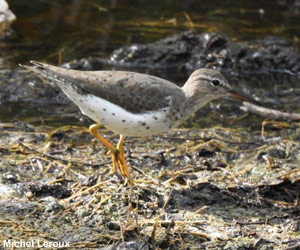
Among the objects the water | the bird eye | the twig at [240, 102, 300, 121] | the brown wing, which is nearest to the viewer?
the brown wing

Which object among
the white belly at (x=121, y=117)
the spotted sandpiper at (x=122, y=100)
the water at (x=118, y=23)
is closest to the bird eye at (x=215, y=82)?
the spotted sandpiper at (x=122, y=100)

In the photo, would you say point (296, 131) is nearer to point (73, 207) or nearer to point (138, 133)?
point (138, 133)

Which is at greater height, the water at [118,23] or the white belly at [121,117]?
the white belly at [121,117]

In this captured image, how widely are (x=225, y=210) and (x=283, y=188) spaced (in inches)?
30.4

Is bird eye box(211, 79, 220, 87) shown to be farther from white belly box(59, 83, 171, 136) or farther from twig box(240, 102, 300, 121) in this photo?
twig box(240, 102, 300, 121)

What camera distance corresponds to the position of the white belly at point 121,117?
6.63 metres

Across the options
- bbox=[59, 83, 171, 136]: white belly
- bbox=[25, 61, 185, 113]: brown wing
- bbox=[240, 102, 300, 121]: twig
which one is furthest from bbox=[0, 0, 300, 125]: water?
bbox=[59, 83, 171, 136]: white belly

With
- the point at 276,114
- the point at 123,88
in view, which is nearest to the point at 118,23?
the point at 276,114

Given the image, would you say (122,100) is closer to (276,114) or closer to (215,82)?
(215,82)

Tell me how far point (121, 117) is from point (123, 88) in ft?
1.22

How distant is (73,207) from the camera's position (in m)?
6.21

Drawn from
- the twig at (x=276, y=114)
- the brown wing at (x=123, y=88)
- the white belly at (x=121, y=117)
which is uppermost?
the brown wing at (x=123, y=88)

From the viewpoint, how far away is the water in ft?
A: 39.2

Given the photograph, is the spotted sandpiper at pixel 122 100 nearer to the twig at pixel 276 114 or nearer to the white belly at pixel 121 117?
the white belly at pixel 121 117
